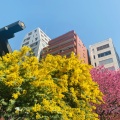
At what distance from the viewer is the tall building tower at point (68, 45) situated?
6535 centimetres

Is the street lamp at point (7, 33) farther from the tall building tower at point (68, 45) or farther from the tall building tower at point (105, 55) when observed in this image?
the tall building tower at point (105, 55)

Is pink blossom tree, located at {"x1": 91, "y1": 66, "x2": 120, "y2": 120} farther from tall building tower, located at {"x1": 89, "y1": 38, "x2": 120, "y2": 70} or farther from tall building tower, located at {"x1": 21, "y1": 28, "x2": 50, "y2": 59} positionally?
tall building tower, located at {"x1": 21, "y1": 28, "x2": 50, "y2": 59}

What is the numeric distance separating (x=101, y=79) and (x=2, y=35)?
482 inches

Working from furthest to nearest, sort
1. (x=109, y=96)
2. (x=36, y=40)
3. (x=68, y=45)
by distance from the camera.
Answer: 1. (x=36, y=40)
2. (x=68, y=45)
3. (x=109, y=96)

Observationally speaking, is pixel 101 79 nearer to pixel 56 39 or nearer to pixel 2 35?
pixel 2 35

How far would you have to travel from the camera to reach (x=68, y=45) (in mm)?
66750

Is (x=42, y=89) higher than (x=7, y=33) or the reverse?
the reverse

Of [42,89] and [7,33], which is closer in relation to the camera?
[42,89]

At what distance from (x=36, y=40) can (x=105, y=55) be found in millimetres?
25029

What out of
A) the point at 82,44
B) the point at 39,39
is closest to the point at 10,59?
the point at 82,44

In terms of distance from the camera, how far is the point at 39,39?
260 ft

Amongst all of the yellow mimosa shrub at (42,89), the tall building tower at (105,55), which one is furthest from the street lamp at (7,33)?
the tall building tower at (105,55)

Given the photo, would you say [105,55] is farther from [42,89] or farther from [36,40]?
[42,89]

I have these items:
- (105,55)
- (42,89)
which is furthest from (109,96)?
(105,55)
